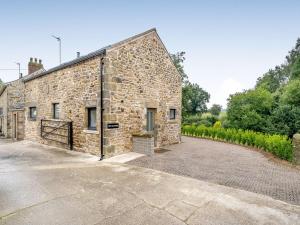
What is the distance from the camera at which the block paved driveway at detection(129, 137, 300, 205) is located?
17.0ft

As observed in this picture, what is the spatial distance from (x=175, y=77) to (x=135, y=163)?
724cm

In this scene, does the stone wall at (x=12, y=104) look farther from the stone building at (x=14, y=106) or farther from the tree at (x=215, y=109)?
the tree at (x=215, y=109)

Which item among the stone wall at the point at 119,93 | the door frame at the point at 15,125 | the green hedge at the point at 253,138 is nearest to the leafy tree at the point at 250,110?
the green hedge at the point at 253,138

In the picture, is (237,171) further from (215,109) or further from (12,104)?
(215,109)

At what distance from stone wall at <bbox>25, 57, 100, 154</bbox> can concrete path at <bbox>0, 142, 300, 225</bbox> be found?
280 cm

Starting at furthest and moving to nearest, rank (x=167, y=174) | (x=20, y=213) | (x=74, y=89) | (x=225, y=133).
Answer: (x=225, y=133) < (x=74, y=89) < (x=167, y=174) < (x=20, y=213)

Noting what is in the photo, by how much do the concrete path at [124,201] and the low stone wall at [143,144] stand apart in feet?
7.21

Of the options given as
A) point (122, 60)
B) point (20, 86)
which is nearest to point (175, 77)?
point (122, 60)

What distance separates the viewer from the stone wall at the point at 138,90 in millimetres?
8219

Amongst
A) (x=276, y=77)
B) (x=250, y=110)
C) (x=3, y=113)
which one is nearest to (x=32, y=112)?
(x=3, y=113)

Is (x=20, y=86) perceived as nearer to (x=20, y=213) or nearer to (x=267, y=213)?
(x=20, y=213)

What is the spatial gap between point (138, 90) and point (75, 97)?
3.35 metres

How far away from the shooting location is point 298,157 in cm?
872

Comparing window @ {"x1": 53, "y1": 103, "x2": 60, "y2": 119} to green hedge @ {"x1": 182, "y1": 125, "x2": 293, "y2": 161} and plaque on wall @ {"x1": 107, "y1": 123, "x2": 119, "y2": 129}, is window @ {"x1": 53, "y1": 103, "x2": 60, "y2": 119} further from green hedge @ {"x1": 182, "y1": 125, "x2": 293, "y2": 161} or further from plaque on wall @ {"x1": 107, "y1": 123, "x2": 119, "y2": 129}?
green hedge @ {"x1": 182, "y1": 125, "x2": 293, "y2": 161}
